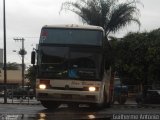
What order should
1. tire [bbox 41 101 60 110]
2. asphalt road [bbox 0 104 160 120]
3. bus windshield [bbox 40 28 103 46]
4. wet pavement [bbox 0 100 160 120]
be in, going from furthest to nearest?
tire [bbox 41 101 60 110], bus windshield [bbox 40 28 103 46], wet pavement [bbox 0 100 160 120], asphalt road [bbox 0 104 160 120]

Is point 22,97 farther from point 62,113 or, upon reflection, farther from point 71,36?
point 62,113

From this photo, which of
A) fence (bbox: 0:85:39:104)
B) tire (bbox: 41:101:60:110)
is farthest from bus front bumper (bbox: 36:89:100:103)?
fence (bbox: 0:85:39:104)

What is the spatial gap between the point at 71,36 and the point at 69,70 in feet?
5.28

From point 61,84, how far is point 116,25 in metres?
20.3

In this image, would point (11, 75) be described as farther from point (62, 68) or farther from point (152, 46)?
point (62, 68)

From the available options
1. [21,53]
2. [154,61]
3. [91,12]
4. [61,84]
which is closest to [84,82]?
[61,84]

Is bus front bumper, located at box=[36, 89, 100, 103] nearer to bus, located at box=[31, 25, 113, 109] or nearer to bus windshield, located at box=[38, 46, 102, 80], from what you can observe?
bus, located at box=[31, 25, 113, 109]

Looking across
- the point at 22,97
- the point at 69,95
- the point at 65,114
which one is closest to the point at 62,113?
the point at 65,114

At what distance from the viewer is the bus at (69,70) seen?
23.5m

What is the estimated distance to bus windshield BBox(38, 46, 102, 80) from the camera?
23.5 meters

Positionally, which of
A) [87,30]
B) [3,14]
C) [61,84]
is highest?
[3,14]

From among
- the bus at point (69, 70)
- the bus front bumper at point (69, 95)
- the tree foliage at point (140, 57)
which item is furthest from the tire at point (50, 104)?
the tree foliage at point (140, 57)

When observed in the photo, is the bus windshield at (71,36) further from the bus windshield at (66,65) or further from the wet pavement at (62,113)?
the wet pavement at (62,113)

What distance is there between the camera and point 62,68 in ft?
77.3
